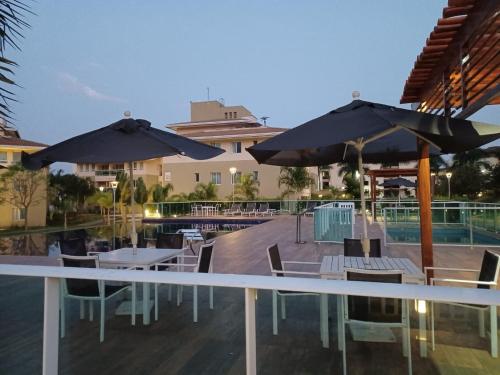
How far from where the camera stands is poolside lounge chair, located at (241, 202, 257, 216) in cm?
2164

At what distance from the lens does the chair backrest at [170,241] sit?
5.17m

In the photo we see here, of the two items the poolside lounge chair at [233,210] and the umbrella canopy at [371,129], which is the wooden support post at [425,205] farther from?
the poolside lounge chair at [233,210]

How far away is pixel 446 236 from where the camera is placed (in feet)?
28.6

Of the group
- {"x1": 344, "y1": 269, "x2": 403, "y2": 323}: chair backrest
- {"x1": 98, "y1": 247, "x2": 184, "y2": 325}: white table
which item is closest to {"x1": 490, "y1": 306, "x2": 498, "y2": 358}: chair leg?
{"x1": 344, "y1": 269, "x2": 403, "y2": 323}: chair backrest

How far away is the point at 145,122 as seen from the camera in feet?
14.6

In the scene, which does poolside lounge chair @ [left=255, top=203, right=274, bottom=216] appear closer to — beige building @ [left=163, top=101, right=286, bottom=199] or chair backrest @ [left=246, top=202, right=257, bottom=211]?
chair backrest @ [left=246, top=202, right=257, bottom=211]

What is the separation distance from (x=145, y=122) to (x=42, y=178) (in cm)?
1905

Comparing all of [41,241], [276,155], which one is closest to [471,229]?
[276,155]

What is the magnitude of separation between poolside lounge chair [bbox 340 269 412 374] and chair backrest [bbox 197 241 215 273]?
1844mm

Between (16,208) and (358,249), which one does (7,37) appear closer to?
(358,249)

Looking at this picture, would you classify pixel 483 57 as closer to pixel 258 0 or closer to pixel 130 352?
pixel 130 352

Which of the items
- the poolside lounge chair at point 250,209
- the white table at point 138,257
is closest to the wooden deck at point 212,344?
the white table at point 138,257

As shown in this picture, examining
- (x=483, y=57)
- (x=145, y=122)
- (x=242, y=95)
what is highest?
(x=242, y=95)

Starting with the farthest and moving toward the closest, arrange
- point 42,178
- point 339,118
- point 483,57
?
point 42,178 → point 483,57 → point 339,118
